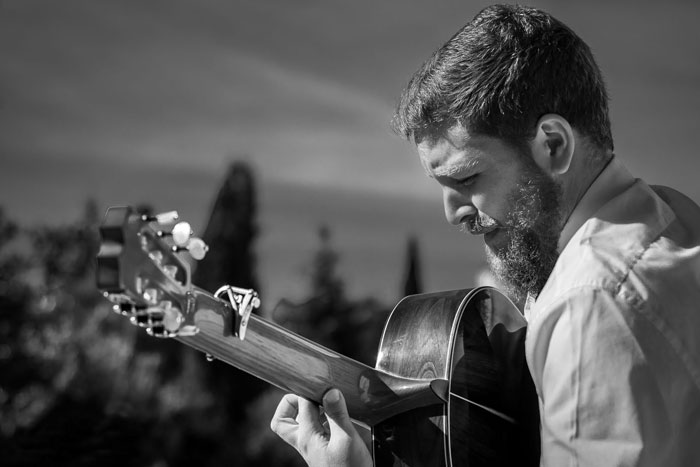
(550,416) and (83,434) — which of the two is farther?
(83,434)

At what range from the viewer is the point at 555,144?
1.33m

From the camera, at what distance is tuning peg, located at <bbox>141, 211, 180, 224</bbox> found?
42.3 inches

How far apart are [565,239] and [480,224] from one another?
0.15 m

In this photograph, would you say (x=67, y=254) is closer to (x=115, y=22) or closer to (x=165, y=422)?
(x=165, y=422)

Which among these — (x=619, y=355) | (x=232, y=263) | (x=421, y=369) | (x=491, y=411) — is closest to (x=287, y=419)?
(x=421, y=369)

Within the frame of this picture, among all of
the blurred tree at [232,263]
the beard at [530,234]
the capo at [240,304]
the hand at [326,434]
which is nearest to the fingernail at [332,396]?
the hand at [326,434]

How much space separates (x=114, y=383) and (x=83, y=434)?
480 millimetres

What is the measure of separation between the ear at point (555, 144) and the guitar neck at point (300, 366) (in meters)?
0.53

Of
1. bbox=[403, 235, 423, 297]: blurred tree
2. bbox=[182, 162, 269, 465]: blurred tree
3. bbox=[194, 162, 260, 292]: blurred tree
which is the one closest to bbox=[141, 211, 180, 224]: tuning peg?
bbox=[182, 162, 269, 465]: blurred tree

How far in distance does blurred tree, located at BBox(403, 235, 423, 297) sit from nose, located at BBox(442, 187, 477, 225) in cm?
585

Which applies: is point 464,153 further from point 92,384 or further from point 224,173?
point 224,173

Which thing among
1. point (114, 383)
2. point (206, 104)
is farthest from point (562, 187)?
point (206, 104)

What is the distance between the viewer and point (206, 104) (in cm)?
737

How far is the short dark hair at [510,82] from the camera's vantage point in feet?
4.35
